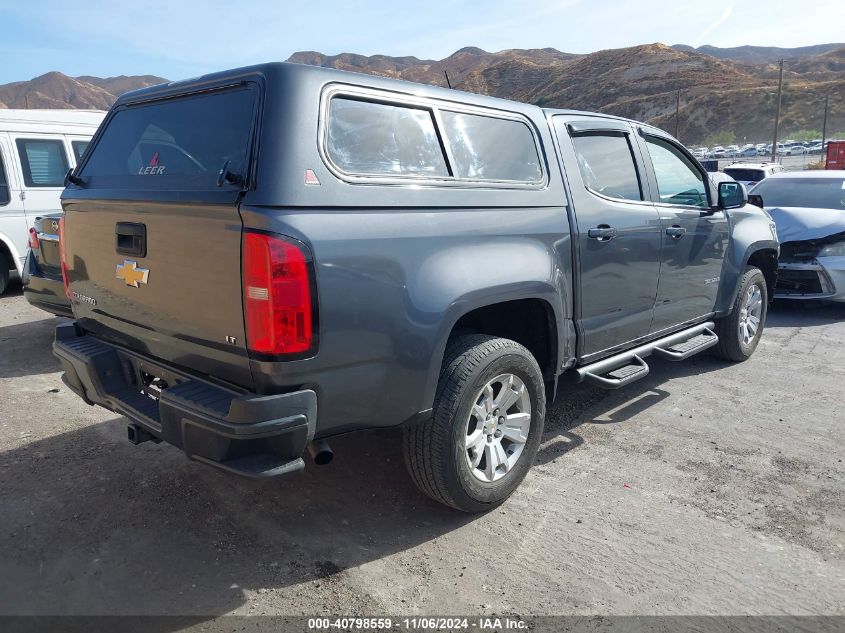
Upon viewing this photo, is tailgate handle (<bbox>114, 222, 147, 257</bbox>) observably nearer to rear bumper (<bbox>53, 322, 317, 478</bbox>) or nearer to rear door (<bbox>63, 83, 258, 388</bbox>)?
rear door (<bbox>63, 83, 258, 388</bbox>)

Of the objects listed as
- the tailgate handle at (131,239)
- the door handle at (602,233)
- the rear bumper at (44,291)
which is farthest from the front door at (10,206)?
the door handle at (602,233)

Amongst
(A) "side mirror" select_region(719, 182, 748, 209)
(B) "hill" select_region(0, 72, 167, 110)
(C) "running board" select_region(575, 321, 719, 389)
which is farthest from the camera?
(B) "hill" select_region(0, 72, 167, 110)

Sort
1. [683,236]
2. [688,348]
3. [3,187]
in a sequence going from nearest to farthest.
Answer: [683,236], [688,348], [3,187]

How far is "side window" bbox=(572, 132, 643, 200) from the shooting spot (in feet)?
13.0

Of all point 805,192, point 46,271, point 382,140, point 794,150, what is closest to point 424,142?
point 382,140

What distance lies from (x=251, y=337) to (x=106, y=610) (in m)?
1.21

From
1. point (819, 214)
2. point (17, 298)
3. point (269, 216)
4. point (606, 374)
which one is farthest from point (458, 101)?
point (17, 298)

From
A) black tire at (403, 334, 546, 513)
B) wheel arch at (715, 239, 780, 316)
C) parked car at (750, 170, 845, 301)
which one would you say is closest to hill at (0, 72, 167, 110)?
parked car at (750, 170, 845, 301)

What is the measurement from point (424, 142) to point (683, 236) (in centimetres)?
241

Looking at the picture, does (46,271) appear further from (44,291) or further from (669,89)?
(669,89)

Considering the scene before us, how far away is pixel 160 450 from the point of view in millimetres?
3943

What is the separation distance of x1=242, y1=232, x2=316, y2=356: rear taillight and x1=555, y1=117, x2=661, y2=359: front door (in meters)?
1.84

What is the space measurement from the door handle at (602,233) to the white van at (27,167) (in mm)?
7204

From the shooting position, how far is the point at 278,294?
7.75 ft
